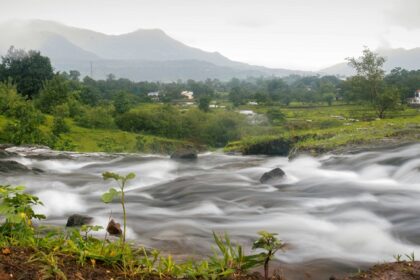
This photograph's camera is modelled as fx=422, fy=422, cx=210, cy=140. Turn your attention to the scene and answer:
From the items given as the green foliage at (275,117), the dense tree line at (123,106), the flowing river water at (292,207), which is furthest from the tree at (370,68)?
the flowing river water at (292,207)

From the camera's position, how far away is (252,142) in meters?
33.3

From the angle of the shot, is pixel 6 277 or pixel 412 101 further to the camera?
pixel 412 101

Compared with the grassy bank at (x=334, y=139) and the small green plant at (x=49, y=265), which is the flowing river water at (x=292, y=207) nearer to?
the grassy bank at (x=334, y=139)

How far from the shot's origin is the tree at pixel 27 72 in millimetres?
69938

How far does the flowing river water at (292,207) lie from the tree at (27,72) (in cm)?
5462

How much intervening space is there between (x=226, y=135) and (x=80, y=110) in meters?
22.2

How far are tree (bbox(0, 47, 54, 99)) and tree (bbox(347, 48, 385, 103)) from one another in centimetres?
4911

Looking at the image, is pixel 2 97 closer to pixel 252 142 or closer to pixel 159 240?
pixel 252 142

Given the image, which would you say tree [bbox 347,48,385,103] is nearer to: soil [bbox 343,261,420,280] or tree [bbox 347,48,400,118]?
tree [bbox 347,48,400,118]

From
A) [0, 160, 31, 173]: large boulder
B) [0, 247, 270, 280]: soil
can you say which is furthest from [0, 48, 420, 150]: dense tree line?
[0, 247, 270, 280]: soil

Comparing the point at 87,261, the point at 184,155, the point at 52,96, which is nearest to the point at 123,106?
the point at 52,96

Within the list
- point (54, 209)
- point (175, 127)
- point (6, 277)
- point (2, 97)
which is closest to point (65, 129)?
point (2, 97)

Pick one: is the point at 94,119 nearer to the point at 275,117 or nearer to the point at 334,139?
the point at 275,117

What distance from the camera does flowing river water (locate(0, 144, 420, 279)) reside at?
25.8ft
